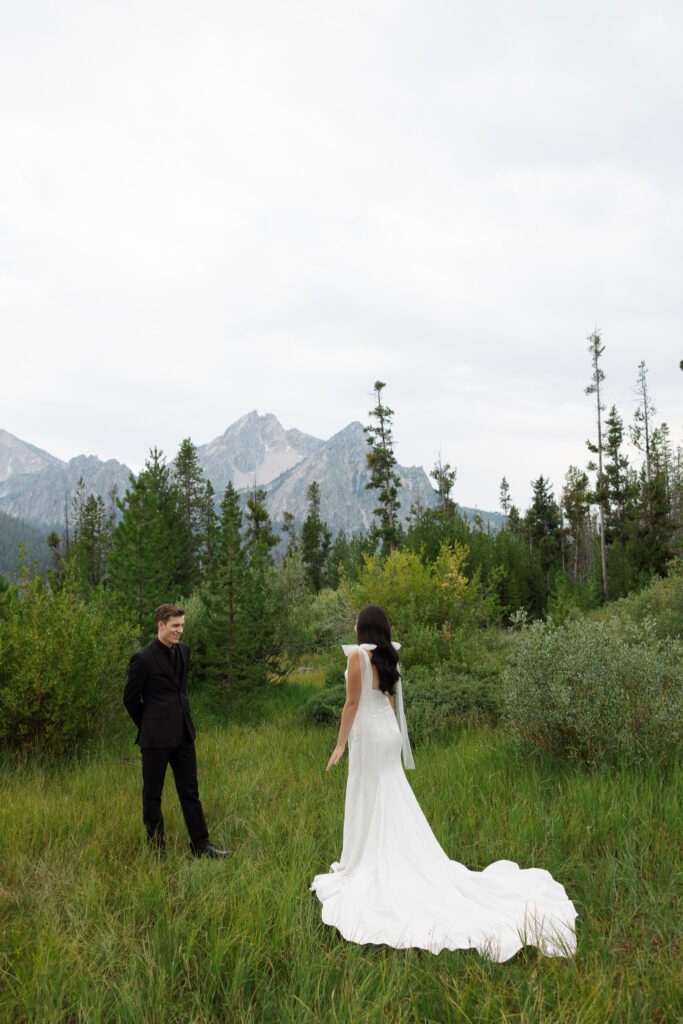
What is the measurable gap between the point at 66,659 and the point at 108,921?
180 inches

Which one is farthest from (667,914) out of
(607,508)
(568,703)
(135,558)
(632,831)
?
(607,508)

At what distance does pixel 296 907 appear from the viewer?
3.78 meters

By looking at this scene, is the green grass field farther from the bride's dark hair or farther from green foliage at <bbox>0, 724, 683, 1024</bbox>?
the bride's dark hair

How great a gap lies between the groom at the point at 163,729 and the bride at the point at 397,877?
4.22 feet

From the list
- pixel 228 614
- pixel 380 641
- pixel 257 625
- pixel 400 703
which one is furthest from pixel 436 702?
pixel 380 641

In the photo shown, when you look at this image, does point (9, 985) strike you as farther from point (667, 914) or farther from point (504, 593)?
point (504, 593)

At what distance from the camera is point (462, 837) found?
495 cm

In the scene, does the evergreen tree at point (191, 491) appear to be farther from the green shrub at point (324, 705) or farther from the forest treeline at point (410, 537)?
the green shrub at point (324, 705)

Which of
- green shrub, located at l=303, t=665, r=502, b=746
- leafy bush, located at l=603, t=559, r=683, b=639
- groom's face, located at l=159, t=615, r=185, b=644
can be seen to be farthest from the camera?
leafy bush, located at l=603, t=559, r=683, b=639

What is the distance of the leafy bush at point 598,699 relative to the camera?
5.96 metres

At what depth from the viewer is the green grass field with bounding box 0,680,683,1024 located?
293 cm

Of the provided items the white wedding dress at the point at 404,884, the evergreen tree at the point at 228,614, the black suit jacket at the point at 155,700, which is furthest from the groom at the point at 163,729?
the evergreen tree at the point at 228,614

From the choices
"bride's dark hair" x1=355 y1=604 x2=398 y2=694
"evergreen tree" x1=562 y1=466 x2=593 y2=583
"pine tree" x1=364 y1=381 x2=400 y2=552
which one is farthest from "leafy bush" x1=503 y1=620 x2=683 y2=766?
"evergreen tree" x1=562 y1=466 x2=593 y2=583

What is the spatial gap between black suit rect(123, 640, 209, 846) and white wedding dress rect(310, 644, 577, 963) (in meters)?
1.32
